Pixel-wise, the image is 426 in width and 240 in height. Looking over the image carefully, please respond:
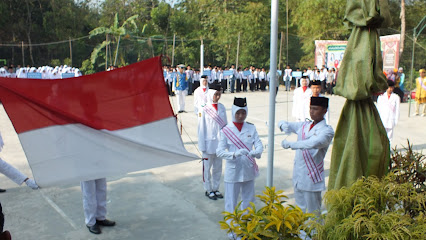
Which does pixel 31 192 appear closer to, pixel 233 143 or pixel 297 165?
pixel 233 143

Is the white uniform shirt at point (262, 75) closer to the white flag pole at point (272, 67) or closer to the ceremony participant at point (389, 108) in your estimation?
the ceremony participant at point (389, 108)

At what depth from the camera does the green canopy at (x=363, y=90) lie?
321 cm

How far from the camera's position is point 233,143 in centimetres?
477

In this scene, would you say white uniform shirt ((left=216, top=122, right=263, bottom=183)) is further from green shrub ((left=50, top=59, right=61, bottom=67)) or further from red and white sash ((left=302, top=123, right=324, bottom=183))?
green shrub ((left=50, top=59, right=61, bottom=67))

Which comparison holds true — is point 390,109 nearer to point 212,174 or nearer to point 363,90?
point 212,174

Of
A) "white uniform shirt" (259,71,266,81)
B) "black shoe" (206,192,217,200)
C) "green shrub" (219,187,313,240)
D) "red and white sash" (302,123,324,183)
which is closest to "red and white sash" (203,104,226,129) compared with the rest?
"black shoe" (206,192,217,200)

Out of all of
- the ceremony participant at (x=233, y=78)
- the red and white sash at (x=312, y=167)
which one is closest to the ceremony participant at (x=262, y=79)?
the ceremony participant at (x=233, y=78)

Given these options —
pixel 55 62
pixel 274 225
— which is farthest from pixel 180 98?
pixel 55 62

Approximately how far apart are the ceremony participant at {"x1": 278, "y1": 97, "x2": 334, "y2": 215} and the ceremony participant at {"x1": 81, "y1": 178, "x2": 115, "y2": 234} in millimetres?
2482

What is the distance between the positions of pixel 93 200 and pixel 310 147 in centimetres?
278

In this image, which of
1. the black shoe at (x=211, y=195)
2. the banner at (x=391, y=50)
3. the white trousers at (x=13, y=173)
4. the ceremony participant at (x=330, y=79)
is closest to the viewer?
the white trousers at (x=13, y=173)

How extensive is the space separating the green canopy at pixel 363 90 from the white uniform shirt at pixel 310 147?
27.3 inches

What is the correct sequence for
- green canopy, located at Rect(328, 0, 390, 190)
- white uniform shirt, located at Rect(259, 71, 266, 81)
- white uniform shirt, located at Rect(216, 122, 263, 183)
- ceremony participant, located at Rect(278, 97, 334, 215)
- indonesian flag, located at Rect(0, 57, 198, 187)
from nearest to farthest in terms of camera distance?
green canopy, located at Rect(328, 0, 390, 190)
indonesian flag, located at Rect(0, 57, 198, 187)
ceremony participant, located at Rect(278, 97, 334, 215)
white uniform shirt, located at Rect(216, 122, 263, 183)
white uniform shirt, located at Rect(259, 71, 266, 81)

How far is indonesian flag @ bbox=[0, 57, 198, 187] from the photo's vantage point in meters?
3.83
